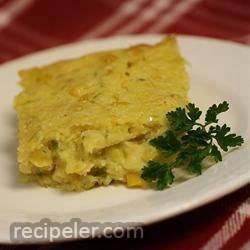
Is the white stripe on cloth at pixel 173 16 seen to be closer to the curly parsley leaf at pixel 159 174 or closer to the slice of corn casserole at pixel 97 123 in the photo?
the slice of corn casserole at pixel 97 123

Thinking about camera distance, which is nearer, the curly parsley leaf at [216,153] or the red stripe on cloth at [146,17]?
the curly parsley leaf at [216,153]

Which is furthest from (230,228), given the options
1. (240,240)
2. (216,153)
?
(216,153)

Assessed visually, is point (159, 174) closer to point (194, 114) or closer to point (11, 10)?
point (194, 114)

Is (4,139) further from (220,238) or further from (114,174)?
(220,238)

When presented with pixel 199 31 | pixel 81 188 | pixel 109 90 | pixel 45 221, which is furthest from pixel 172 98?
pixel 199 31

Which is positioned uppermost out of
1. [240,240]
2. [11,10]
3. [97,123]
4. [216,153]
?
[11,10]

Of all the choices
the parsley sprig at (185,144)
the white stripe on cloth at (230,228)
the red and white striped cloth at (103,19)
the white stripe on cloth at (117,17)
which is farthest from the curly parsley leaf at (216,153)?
the white stripe on cloth at (117,17)
